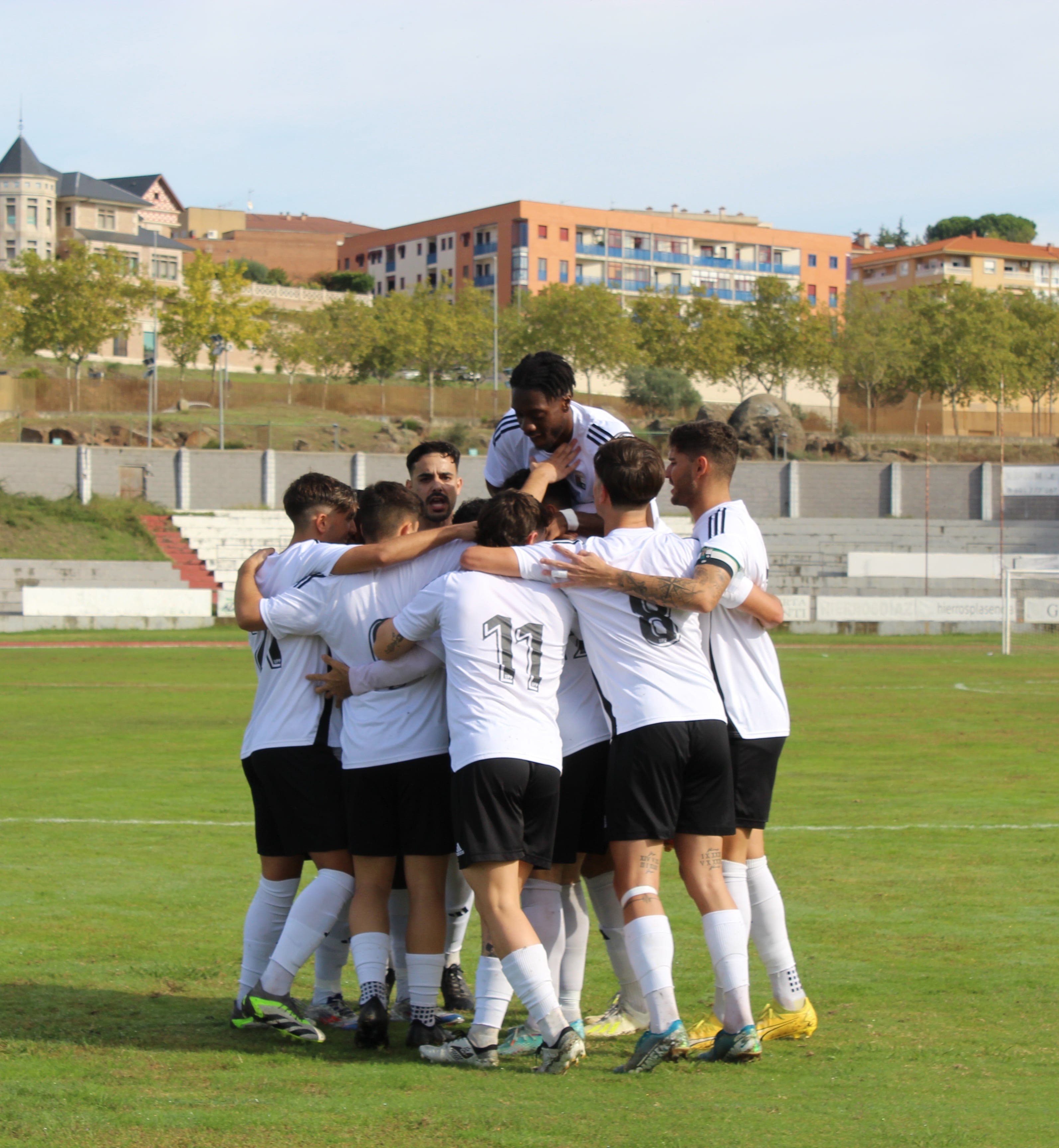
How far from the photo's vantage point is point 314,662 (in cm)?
555

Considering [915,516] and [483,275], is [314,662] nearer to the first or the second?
[915,516]

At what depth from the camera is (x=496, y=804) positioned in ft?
16.0

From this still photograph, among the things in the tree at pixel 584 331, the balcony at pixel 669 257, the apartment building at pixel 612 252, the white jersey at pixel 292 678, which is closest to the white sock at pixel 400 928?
the white jersey at pixel 292 678

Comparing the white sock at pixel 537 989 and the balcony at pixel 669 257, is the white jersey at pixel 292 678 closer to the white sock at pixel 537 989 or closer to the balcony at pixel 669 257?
the white sock at pixel 537 989

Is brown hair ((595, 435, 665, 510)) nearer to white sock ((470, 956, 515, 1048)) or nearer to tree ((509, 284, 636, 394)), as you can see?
white sock ((470, 956, 515, 1048))

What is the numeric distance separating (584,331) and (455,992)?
2640 inches

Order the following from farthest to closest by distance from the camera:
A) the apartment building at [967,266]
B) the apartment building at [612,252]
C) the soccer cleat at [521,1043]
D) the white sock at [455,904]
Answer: the apartment building at [967,266] → the apartment building at [612,252] → the white sock at [455,904] → the soccer cleat at [521,1043]

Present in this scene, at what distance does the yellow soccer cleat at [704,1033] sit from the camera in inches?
197

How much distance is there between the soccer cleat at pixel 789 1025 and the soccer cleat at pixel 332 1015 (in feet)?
5.55

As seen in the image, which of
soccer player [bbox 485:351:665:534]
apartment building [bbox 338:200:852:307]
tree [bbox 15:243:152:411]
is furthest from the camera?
apartment building [bbox 338:200:852:307]

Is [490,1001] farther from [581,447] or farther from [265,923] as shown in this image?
[581,447]

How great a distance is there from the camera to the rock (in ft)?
192

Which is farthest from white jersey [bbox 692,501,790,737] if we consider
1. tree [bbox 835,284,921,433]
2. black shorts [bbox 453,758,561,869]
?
tree [bbox 835,284,921,433]

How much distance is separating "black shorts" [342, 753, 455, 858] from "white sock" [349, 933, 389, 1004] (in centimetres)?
33
